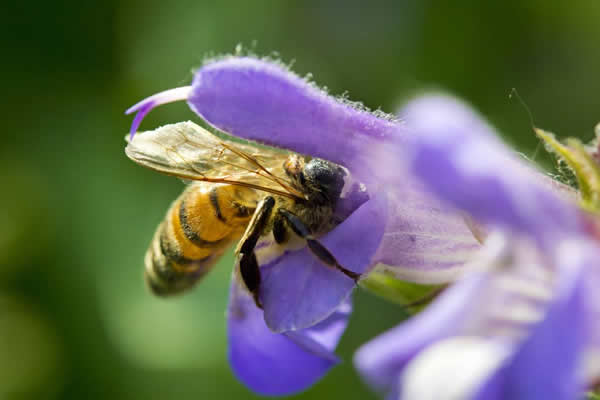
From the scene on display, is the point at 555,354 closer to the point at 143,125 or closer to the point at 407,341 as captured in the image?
the point at 407,341

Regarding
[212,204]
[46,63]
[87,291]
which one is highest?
[212,204]

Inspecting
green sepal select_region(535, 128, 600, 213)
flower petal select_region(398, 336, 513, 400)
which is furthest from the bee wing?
flower petal select_region(398, 336, 513, 400)

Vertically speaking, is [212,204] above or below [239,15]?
above

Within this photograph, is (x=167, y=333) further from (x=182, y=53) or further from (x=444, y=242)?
(x=444, y=242)

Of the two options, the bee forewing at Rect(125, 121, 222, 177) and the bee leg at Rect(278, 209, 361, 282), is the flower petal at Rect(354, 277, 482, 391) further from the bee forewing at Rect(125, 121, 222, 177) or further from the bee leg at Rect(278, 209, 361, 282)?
the bee forewing at Rect(125, 121, 222, 177)

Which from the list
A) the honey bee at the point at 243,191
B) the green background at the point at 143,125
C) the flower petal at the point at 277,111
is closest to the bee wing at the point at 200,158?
the honey bee at the point at 243,191

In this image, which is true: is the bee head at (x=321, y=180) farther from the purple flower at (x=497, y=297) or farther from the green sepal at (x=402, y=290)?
the purple flower at (x=497, y=297)

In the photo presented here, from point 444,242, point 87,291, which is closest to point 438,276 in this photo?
point 444,242
